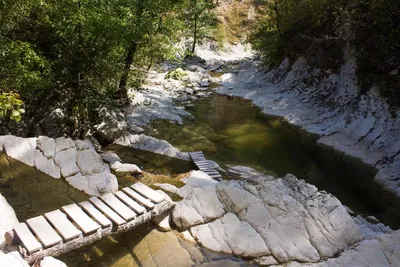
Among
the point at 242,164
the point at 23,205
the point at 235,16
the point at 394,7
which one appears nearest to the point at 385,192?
the point at 242,164

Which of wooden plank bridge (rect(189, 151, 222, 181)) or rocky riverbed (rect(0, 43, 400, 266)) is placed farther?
wooden plank bridge (rect(189, 151, 222, 181))

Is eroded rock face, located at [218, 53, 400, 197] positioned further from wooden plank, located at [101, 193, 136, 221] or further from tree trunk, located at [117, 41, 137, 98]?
wooden plank, located at [101, 193, 136, 221]

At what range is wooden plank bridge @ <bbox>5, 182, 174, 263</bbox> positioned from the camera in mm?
6184

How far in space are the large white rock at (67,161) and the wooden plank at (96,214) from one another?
2639mm

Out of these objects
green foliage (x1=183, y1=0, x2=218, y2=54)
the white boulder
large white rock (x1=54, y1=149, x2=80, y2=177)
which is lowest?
the white boulder

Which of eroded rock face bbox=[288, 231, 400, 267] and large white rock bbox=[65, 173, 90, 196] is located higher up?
eroded rock face bbox=[288, 231, 400, 267]

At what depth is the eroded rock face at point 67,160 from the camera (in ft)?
31.4

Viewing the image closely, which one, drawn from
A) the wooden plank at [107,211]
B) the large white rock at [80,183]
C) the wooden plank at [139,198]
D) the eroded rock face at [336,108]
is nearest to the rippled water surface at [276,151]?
the eroded rock face at [336,108]

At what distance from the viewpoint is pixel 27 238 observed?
20.2 feet

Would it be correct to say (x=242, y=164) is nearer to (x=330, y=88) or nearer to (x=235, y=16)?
(x=330, y=88)

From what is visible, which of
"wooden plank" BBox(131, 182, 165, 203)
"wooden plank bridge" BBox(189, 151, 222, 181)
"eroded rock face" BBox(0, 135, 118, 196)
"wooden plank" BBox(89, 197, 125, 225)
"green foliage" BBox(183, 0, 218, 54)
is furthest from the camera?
"green foliage" BBox(183, 0, 218, 54)

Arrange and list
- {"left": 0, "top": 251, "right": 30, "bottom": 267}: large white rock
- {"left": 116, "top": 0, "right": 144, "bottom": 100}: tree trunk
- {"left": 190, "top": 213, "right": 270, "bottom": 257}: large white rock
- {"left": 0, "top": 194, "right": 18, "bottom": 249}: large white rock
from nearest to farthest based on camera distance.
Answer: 1. {"left": 0, "top": 251, "right": 30, "bottom": 267}: large white rock
2. {"left": 0, "top": 194, "right": 18, "bottom": 249}: large white rock
3. {"left": 190, "top": 213, "right": 270, "bottom": 257}: large white rock
4. {"left": 116, "top": 0, "right": 144, "bottom": 100}: tree trunk

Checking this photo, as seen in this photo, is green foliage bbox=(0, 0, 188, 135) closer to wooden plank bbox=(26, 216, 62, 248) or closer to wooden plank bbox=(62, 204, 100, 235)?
wooden plank bbox=(62, 204, 100, 235)

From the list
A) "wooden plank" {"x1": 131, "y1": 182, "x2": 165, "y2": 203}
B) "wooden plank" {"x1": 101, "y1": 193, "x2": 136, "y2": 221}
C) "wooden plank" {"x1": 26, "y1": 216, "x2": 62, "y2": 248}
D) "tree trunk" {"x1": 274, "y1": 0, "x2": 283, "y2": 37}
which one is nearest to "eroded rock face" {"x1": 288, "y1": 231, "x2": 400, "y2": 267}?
"wooden plank" {"x1": 131, "y1": 182, "x2": 165, "y2": 203}
